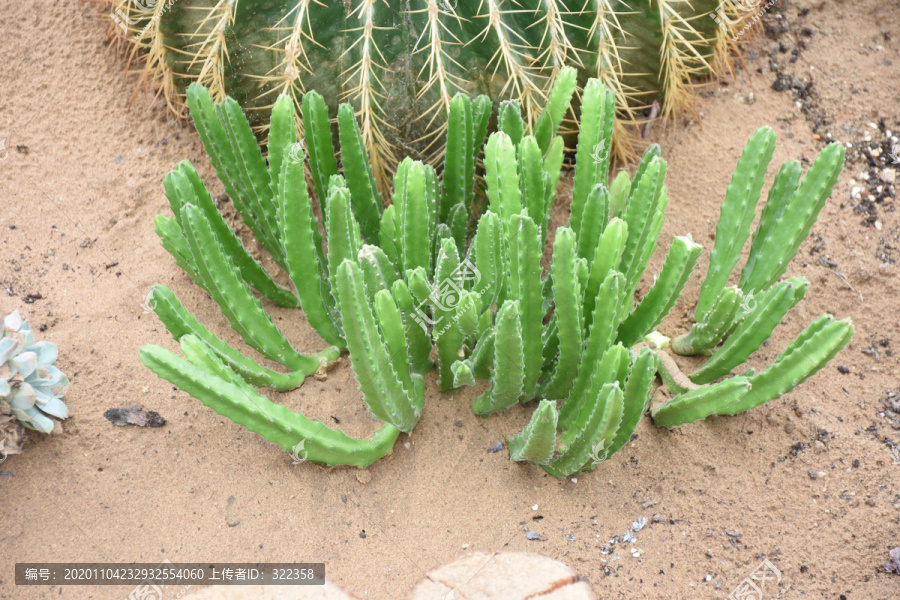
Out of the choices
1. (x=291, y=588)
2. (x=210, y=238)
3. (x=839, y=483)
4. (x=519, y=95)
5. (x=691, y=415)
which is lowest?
(x=291, y=588)

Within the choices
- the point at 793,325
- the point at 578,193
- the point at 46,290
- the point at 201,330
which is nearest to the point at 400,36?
the point at 578,193

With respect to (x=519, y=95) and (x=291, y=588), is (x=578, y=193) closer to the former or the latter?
(x=519, y=95)

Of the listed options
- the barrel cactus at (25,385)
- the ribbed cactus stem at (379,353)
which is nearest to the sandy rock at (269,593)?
the ribbed cactus stem at (379,353)

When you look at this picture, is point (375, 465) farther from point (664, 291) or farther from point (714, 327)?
point (714, 327)

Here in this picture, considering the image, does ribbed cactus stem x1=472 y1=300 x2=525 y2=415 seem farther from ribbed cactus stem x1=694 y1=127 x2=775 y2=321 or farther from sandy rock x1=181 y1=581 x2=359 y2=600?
ribbed cactus stem x1=694 y1=127 x2=775 y2=321

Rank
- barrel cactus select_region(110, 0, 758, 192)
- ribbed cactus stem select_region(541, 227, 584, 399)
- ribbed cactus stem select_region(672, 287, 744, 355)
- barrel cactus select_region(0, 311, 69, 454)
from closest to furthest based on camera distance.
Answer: ribbed cactus stem select_region(541, 227, 584, 399)
barrel cactus select_region(0, 311, 69, 454)
ribbed cactus stem select_region(672, 287, 744, 355)
barrel cactus select_region(110, 0, 758, 192)

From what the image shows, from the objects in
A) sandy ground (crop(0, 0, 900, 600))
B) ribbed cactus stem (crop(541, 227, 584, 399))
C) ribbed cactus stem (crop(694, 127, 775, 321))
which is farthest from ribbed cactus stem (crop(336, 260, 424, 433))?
ribbed cactus stem (crop(694, 127, 775, 321))
